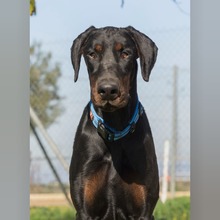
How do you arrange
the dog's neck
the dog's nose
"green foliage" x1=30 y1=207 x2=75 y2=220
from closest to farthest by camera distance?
the dog's nose → the dog's neck → "green foliage" x1=30 y1=207 x2=75 y2=220

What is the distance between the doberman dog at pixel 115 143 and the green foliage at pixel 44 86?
0.26m

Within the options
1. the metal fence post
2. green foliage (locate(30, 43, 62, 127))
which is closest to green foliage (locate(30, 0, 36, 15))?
green foliage (locate(30, 43, 62, 127))

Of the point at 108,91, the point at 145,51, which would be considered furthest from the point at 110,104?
the point at 145,51

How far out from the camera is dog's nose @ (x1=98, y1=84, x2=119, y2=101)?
2264mm

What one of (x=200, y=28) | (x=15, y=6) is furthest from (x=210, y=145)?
(x=15, y=6)

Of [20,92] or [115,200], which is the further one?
[20,92]

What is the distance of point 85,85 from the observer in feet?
8.79

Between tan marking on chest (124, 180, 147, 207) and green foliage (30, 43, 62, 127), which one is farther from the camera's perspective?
green foliage (30, 43, 62, 127)

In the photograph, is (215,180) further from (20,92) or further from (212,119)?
(20,92)

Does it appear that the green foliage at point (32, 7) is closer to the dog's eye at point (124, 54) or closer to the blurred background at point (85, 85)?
the blurred background at point (85, 85)

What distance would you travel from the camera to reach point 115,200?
97.5 inches

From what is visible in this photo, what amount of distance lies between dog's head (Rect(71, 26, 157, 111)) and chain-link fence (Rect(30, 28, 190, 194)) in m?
0.20

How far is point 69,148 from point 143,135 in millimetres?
357

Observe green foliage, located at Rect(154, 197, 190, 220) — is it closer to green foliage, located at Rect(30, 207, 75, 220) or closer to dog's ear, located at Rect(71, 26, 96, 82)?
green foliage, located at Rect(30, 207, 75, 220)
